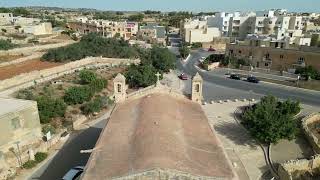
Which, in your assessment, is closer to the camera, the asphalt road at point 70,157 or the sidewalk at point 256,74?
the asphalt road at point 70,157

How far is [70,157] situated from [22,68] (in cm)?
3805

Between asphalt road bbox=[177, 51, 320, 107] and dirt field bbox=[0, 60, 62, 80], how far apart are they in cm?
3246

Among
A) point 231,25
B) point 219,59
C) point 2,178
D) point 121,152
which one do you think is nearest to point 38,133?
point 2,178

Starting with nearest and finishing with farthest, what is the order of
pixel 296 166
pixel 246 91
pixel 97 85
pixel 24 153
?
pixel 296 166 → pixel 24 153 → pixel 97 85 → pixel 246 91

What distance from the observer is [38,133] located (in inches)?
1153

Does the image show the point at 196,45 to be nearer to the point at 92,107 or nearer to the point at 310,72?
the point at 310,72

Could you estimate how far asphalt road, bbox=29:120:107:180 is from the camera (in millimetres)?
23836

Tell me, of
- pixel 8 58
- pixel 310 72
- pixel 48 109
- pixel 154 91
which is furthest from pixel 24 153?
pixel 8 58

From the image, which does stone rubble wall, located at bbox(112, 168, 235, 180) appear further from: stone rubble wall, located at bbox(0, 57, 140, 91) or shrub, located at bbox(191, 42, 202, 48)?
shrub, located at bbox(191, 42, 202, 48)

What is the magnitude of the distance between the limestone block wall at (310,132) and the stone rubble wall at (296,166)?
2593 mm

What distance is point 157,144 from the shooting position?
1507 centimetres

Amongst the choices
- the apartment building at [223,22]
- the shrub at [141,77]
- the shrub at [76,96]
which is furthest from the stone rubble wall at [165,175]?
the apartment building at [223,22]

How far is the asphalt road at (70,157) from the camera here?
23836 millimetres

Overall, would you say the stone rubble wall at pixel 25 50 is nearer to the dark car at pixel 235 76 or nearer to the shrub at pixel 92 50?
the shrub at pixel 92 50
